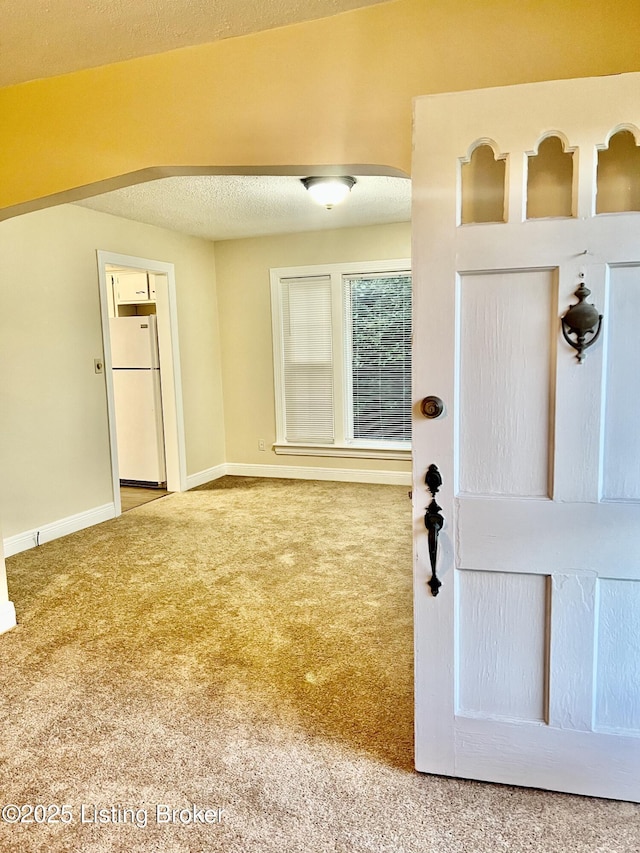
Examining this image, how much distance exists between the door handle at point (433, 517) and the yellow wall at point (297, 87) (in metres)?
0.98

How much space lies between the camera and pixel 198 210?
4680 mm

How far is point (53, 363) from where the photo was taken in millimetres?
4266

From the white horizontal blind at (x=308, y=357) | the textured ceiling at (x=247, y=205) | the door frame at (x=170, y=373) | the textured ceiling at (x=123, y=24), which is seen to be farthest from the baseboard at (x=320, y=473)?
the textured ceiling at (x=123, y=24)

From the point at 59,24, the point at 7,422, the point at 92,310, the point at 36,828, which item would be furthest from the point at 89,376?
the point at 36,828

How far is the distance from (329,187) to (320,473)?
10.2ft

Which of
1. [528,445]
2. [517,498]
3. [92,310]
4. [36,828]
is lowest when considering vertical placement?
[36,828]

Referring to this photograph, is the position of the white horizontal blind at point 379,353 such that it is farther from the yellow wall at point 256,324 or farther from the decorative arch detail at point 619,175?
the decorative arch detail at point 619,175

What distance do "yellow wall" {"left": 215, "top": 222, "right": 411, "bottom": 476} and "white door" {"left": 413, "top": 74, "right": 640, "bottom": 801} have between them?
395 centimetres

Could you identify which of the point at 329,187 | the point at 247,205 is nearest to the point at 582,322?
the point at 329,187

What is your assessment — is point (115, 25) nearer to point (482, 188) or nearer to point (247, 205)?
point (482, 188)

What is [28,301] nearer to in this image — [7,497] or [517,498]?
[7,497]

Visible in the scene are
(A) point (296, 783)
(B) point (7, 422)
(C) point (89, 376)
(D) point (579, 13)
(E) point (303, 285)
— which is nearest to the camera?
(D) point (579, 13)

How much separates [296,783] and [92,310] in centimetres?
391

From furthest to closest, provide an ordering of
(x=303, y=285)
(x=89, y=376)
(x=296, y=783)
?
1. (x=303, y=285)
2. (x=89, y=376)
3. (x=296, y=783)
